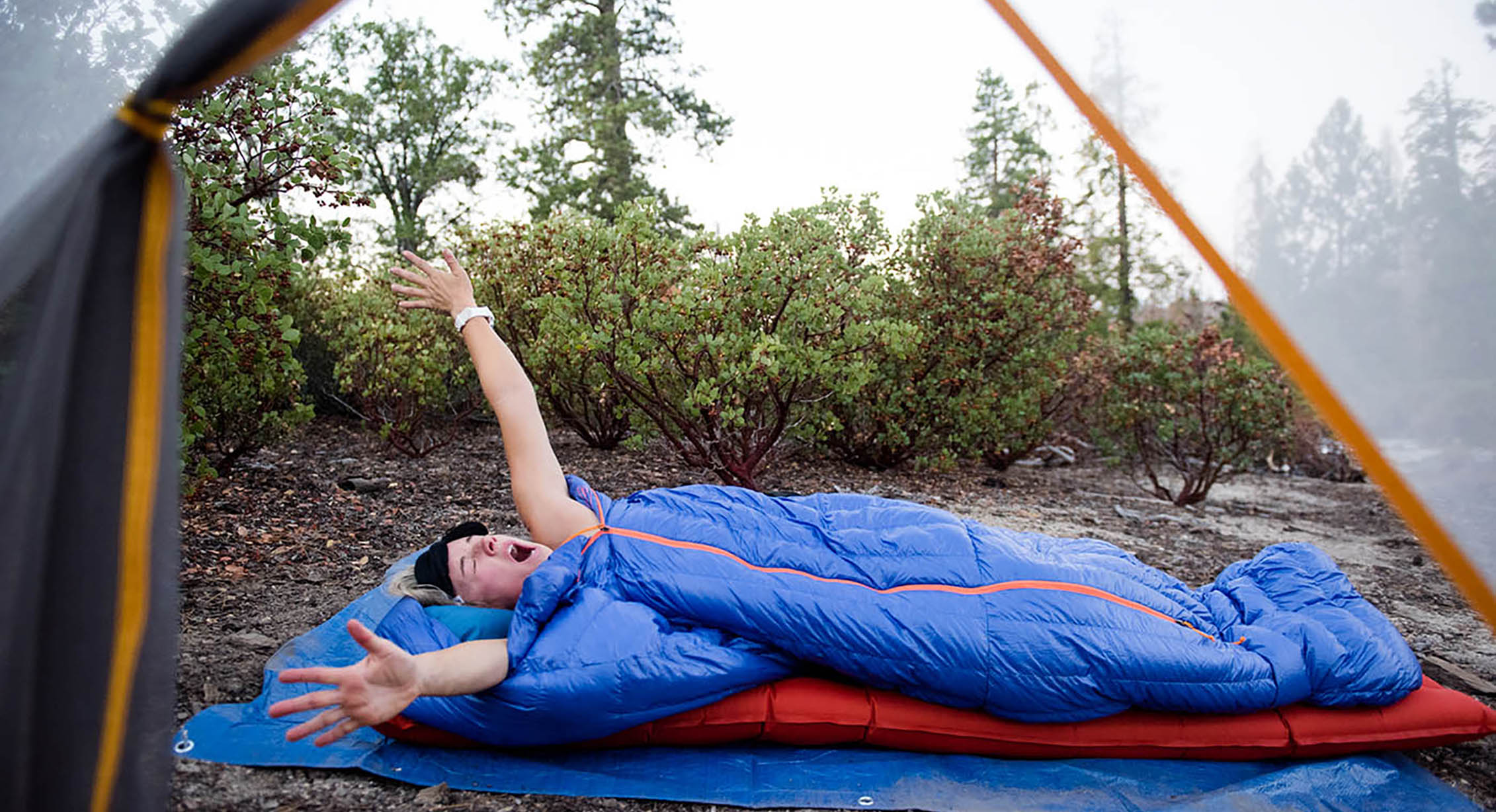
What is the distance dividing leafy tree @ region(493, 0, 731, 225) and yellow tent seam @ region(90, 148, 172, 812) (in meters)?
10.1

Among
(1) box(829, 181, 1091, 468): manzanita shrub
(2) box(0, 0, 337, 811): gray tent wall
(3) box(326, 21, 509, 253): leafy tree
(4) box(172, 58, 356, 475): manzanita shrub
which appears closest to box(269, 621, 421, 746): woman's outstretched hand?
(2) box(0, 0, 337, 811): gray tent wall

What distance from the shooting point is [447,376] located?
604 centimetres

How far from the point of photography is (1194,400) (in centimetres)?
556

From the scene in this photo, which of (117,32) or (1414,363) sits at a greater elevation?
(117,32)

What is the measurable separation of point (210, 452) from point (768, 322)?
9.94ft

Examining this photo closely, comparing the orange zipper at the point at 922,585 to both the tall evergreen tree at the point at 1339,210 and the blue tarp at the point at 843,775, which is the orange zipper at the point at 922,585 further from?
the tall evergreen tree at the point at 1339,210

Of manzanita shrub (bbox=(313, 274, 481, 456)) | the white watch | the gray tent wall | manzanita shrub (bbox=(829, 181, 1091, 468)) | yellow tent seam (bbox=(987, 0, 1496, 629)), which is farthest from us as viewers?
manzanita shrub (bbox=(829, 181, 1091, 468))

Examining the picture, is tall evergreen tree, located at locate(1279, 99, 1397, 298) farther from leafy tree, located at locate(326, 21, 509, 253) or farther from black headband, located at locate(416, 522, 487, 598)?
leafy tree, located at locate(326, 21, 509, 253)

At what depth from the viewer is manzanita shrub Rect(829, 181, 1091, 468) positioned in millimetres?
5836

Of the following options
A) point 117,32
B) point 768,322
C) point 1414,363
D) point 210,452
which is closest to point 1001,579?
→ point 1414,363

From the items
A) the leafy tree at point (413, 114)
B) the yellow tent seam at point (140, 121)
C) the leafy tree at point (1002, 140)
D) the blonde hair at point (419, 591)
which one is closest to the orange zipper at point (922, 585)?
the blonde hair at point (419, 591)

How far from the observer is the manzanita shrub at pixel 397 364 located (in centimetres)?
497

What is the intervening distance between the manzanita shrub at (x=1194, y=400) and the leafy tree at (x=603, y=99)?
7.37 m

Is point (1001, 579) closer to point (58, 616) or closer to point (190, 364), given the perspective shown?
point (58, 616)
